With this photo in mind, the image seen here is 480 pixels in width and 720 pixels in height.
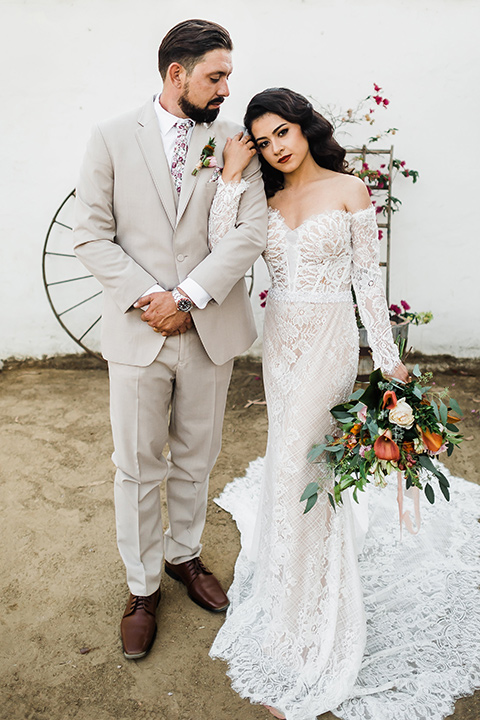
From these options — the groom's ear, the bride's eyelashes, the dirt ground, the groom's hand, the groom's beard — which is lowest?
the dirt ground

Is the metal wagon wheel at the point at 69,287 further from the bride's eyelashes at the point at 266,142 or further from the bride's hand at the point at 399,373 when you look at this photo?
the bride's hand at the point at 399,373

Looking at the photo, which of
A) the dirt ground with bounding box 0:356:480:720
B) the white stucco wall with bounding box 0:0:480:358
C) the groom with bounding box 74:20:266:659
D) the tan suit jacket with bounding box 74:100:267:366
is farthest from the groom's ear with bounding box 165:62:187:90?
the white stucco wall with bounding box 0:0:480:358

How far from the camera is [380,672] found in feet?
7.06

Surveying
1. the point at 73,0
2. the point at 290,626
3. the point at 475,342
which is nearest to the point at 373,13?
→ the point at 73,0

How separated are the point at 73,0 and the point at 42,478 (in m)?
3.35

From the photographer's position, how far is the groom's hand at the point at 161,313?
2029 mm

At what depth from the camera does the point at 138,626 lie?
89.7 inches

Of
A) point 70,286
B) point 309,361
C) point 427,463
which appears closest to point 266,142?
point 309,361

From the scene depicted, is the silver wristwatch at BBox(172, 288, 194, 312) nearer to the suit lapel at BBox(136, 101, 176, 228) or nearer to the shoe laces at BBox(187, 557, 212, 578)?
the suit lapel at BBox(136, 101, 176, 228)

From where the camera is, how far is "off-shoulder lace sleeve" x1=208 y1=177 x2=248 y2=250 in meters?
2.04

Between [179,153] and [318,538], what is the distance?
4.52 feet

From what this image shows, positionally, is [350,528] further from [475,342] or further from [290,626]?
[475,342]

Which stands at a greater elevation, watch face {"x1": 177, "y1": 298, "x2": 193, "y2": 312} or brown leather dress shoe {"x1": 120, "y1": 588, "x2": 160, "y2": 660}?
watch face {"x1": 177, "y1": 298, "x2": 193, "y2": 312}

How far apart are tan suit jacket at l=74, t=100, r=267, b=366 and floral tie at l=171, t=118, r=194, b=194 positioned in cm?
4
